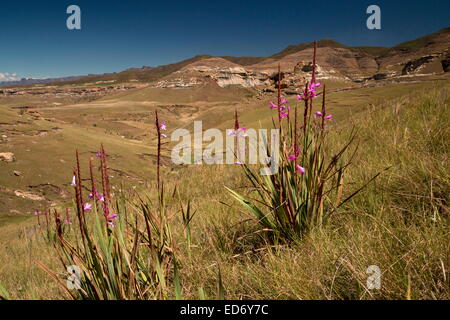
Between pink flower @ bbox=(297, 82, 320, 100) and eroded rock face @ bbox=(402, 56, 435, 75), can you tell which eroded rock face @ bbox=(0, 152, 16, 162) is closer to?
pink flower @ bbox=(297, 82, 320, 100)

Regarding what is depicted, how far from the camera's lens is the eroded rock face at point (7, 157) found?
51.2 feet

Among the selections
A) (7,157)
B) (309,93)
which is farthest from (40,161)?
(309,93)

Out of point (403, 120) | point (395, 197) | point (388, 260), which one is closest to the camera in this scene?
point (388, 260)

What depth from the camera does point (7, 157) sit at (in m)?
15.8

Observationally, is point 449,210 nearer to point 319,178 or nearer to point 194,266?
point 319,178

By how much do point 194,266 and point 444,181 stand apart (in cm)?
184

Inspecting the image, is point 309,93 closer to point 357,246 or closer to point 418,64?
point 357,246

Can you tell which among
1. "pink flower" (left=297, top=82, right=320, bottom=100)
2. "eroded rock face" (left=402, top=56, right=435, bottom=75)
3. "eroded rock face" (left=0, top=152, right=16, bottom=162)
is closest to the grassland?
"pink flower" (left=297, top=82, right=320, bottom=100)

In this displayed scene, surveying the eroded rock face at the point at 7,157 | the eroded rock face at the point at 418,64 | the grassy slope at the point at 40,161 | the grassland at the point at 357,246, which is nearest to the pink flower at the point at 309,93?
the grassland at the point at 357,246

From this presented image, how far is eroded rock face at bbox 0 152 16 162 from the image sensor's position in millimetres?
15592

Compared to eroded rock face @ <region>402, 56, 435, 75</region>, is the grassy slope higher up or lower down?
lower down

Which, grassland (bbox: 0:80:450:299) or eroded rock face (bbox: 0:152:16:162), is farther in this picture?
eroded rock face (bbox: 0:152:16:162)

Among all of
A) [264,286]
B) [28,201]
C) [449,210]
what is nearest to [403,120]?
[449,210]
